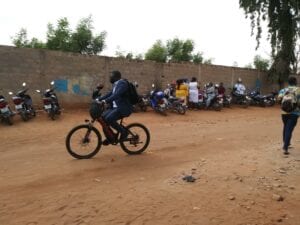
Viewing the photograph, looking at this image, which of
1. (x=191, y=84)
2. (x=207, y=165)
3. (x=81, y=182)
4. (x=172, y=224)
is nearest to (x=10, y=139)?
(x=81, y=182)

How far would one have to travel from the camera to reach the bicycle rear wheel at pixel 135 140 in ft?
24.3

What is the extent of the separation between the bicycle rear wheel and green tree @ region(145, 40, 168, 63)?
21.3 m

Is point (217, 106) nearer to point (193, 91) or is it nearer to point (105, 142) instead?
point (193, 91)

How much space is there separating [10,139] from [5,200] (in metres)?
4.81

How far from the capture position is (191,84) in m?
16.8

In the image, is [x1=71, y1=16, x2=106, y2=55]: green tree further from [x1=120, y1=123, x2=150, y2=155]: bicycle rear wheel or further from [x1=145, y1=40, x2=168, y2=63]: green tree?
[x1=120, y1=123, x2=150, y2=155]: bicycle rear wheel

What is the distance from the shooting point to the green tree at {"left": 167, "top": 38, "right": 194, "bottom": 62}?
3036 centimetres

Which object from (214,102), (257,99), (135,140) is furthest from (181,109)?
(135,140)

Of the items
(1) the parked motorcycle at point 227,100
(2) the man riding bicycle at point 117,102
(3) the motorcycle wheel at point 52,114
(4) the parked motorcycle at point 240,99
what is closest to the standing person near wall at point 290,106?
(2) the man riding bicycle at point 117,102

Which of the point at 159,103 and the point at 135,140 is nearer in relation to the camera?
the point at 135,140

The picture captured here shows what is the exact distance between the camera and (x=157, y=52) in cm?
2897

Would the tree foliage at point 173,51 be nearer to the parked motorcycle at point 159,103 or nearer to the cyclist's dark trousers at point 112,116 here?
the parked motorcycle at point 159,103

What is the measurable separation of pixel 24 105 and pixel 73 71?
2911 mm

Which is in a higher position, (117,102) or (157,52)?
(157,52)
